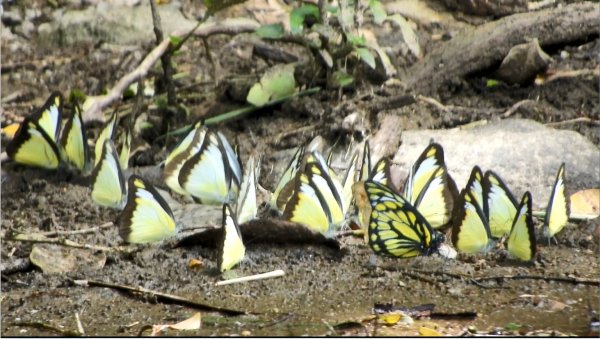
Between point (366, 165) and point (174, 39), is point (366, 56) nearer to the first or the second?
point (366, 165)

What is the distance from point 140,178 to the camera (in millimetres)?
5375

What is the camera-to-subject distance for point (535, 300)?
4.48 metres

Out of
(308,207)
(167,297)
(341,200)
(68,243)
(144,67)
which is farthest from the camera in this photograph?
(144,67)

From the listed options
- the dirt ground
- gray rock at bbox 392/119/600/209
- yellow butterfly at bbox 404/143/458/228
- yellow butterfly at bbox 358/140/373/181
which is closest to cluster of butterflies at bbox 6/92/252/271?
the dirt ground

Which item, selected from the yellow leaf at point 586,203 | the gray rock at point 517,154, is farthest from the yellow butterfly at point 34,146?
the yellow leaf at point 586,203

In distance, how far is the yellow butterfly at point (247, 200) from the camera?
5.40m

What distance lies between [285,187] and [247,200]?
0.30 m

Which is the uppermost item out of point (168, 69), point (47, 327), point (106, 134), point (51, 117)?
point (168, 69)

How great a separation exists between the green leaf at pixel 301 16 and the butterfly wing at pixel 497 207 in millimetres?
1899

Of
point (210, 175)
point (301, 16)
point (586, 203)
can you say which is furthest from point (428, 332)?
point (301, 16)

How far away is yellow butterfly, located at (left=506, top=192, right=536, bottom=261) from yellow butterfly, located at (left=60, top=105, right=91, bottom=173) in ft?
8.86

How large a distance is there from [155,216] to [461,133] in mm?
2121

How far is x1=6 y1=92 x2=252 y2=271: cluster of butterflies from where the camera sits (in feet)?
17.6

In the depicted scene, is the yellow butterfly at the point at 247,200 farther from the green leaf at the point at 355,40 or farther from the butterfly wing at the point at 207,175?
the green leaf at the point at 355,40
